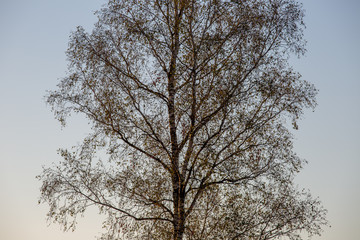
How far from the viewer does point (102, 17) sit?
1505 cm

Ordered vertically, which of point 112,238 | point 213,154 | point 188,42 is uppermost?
point 188,42

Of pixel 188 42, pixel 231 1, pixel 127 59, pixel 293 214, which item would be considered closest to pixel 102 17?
pixel 127 59

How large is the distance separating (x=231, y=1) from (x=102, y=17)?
4.44 meters

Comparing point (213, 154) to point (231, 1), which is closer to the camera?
point (213, 154)

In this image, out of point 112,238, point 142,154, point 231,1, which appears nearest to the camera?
point 112,238

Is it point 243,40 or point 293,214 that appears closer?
point 293,214

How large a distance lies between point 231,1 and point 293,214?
7.20 metres

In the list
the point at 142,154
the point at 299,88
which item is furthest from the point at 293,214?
the point at 142,154

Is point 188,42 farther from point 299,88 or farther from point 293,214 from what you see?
point 293,214

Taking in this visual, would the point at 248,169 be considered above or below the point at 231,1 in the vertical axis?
below

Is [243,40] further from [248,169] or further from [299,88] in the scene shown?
[248,169]

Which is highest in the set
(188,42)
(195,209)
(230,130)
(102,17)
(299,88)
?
(102,17)

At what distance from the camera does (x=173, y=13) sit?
15.0m

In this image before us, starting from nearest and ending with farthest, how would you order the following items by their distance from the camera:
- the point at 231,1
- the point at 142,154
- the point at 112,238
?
the point at 112,238 → the point at 142,154 → the point at 231,1
